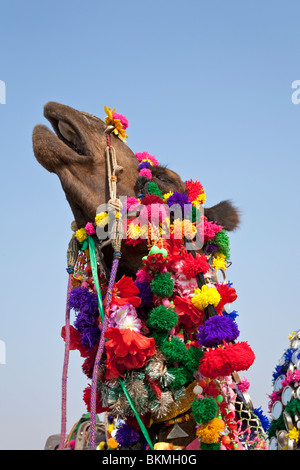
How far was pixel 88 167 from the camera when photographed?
4688 mm

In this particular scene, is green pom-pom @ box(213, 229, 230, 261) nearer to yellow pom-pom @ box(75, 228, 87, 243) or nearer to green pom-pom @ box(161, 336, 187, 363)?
green pom-pom @ box(161, 336, 187, 363)

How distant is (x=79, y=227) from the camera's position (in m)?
4.84

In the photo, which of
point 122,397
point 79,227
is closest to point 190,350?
point 122,397

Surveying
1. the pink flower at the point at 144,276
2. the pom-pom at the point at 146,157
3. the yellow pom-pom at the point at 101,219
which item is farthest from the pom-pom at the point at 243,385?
the pom-pom at the point at 146,157

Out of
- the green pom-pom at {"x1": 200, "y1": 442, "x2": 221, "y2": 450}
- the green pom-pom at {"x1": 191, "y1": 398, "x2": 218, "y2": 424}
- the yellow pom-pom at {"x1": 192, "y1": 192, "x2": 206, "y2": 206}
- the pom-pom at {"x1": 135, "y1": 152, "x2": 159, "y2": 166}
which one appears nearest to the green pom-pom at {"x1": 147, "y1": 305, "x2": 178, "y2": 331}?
the green pom-pom at {"x1": 191, "y1": 398, "x2": 218, "y2": 424}

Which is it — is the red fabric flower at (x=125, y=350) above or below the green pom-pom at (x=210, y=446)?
above

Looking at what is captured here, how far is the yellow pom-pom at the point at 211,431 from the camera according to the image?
150 inches

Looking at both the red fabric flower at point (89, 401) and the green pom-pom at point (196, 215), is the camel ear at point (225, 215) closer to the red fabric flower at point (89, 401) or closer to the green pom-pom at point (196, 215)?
the green pom-pom at point (196, 215)

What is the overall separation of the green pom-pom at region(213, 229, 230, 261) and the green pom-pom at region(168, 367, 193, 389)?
1148 mm

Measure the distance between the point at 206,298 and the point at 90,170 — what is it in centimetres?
148

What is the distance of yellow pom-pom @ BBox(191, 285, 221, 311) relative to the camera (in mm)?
4094

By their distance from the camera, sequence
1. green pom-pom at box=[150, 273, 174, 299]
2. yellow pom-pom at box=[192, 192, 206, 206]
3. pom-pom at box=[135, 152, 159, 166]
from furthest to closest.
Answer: pom-pom at box=[135, 152, 159, 166] < yellow pom-pom at box=[192, 192, 206, 206] < green pom-pom at box=[150, 273, 174, 299]

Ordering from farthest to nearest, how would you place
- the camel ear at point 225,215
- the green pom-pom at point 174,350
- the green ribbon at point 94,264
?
the camel ear at point 225,215 < the green ribbon at point 94,264 < the green pom-pom at point 174,350
